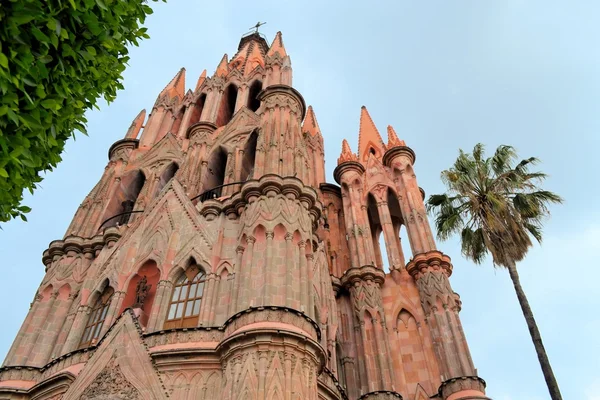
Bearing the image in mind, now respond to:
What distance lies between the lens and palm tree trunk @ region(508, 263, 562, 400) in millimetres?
11898

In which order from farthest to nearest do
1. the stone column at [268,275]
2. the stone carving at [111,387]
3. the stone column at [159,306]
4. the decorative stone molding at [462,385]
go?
1. the decorative stone molding at [462,385]
2. the stone column at [159,306]
3. the stone column at [268,275]
4. the stone carving at [111,387]

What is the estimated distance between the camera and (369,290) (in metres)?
21.1

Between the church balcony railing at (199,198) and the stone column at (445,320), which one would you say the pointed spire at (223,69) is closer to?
the church balcony railing at (199,198)

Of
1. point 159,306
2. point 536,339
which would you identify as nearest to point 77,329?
point 159,306

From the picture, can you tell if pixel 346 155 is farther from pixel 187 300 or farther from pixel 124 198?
pixel 187 300

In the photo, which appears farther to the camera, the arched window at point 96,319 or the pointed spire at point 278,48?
the pointed spire at point 278,48

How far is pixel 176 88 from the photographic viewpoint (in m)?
35.7

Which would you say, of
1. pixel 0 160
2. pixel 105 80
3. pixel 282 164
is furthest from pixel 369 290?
pixel 0 160

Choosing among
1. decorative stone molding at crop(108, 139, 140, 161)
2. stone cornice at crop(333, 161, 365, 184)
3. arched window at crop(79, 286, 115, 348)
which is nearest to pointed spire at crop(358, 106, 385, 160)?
stone cornice at crop(333, 161, 365, 184)

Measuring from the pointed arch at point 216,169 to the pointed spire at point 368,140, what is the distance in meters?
8.03

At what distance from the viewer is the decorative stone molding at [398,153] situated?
26.7m

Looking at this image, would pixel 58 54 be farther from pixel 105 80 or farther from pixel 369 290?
pixel 369 290

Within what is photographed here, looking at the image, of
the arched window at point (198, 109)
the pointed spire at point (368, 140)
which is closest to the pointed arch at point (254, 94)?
the arched window at point (198, 109)

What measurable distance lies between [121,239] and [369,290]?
10.0m
